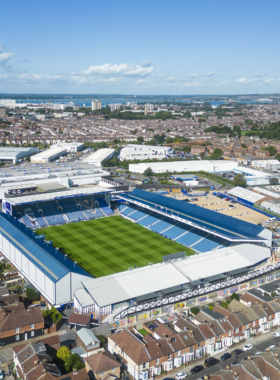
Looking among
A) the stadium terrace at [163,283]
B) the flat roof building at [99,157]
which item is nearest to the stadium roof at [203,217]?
the stadium terrace at [163,283]

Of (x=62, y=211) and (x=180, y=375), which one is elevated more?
(x=62, y=211)

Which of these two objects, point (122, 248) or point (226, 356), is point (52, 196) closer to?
point (122, 248)

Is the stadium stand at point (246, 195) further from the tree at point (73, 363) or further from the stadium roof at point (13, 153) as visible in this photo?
the stadium roof at point (13, 153)

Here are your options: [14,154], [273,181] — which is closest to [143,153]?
[14,154]

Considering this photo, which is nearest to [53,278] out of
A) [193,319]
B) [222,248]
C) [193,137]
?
[193,319]

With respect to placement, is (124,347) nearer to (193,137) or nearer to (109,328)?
(109,328)
